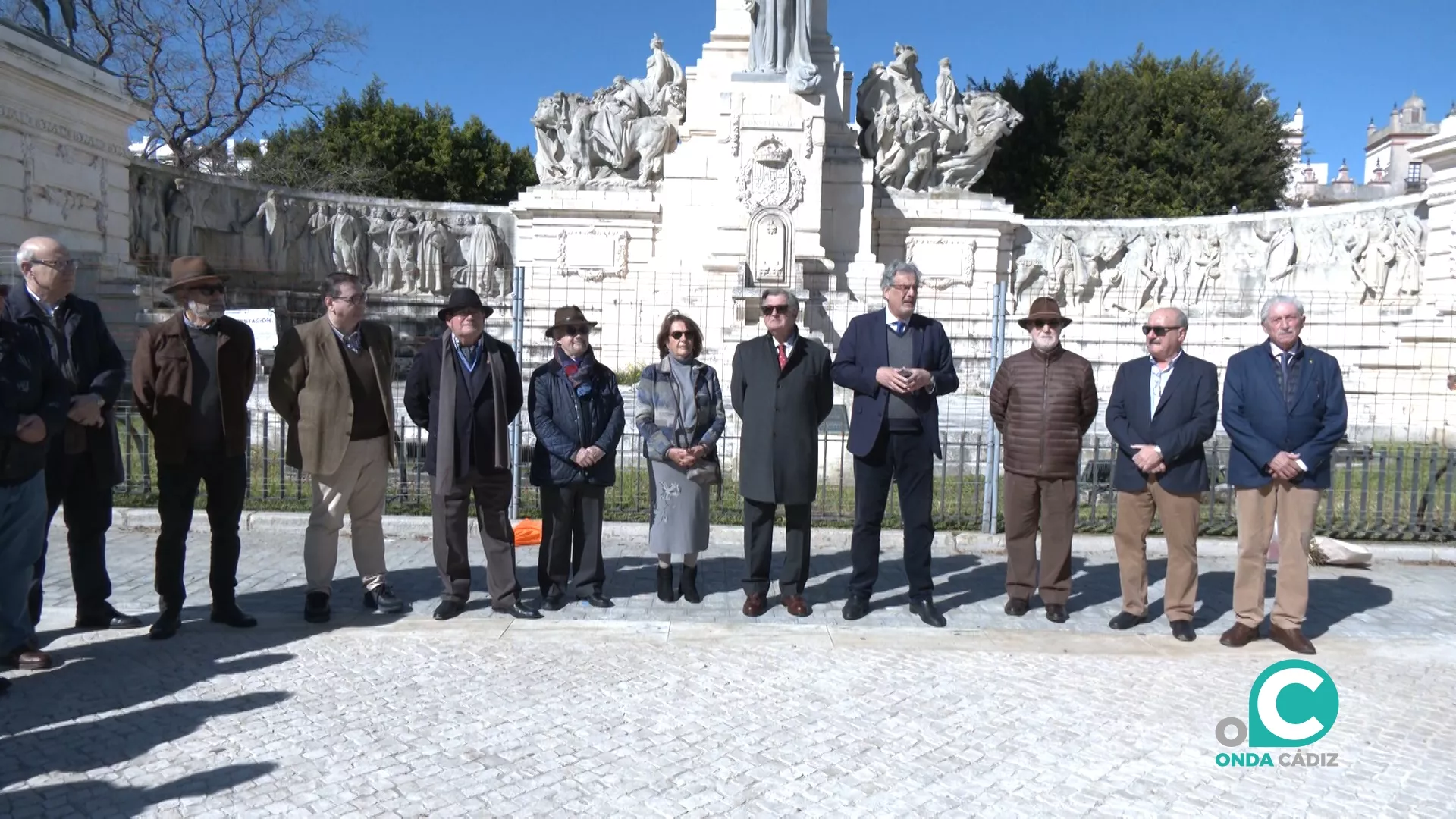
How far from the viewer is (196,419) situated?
495cm

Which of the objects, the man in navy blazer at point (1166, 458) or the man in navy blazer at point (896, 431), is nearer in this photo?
the man in navy blazer at point (1166, 458)

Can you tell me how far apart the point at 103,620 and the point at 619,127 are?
15970mm

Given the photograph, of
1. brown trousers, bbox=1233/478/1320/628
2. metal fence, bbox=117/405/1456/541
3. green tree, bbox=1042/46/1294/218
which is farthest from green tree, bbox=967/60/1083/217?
brown trousers, bbox=1233/478/1320/628

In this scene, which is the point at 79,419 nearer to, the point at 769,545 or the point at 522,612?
the point at 522,612

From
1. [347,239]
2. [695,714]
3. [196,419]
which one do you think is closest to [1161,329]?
[695,714]

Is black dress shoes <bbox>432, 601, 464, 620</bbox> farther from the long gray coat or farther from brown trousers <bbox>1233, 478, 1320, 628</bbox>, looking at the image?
brown trousers <bbox>1233, 478, 1320, 628</bbox>

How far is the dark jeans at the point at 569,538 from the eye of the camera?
18.5 feet

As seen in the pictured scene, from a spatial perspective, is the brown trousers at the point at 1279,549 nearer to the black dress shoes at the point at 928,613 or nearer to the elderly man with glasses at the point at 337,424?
the black dress shoes at the point at 928,613

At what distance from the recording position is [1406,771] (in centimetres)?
354

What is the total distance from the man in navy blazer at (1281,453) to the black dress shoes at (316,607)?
196 inches

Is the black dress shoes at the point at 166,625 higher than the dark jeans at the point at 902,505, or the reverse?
the dark jeans at the point at 902,505

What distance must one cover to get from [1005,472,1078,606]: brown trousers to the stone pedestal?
11382 millimetres

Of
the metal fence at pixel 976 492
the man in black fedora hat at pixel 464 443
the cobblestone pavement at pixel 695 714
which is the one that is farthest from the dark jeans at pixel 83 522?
the metal fence at pixel 976 492

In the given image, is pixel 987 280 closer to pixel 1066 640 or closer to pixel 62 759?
pixel 1066 640
